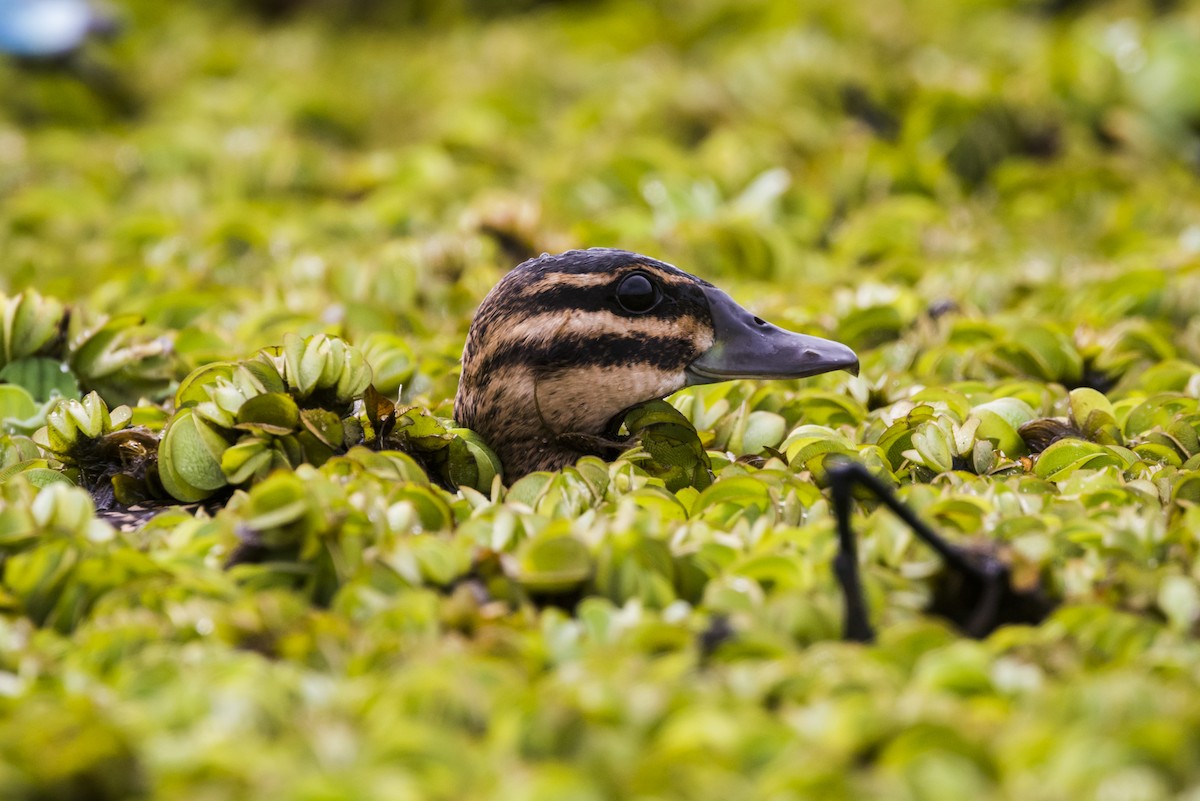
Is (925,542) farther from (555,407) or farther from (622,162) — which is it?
(622,162)

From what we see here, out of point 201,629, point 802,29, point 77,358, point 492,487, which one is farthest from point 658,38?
point 201,629

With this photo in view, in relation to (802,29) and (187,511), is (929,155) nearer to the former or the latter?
(802,29)

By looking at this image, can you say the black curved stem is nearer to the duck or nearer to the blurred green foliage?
the blurred green foliage

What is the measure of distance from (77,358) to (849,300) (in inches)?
98.8

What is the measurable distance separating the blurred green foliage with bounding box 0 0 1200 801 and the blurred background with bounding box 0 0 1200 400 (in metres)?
0.03

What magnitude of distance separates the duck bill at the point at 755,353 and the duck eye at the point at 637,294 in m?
0.18

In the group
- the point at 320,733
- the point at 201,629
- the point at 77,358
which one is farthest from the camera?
the point at 77,358

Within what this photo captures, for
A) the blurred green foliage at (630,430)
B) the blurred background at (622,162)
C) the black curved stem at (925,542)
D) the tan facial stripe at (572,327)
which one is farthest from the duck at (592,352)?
the black curved stem at (925,542)

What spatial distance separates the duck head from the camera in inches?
141

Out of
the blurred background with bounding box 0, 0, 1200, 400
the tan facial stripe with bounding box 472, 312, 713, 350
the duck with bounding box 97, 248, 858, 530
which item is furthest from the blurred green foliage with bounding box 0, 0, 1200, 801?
the tan facial stripe with bounding box 472, 312, 713, 350

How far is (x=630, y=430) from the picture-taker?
3.71 meters

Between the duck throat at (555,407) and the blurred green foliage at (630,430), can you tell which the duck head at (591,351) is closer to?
the duck throat at (555,407)

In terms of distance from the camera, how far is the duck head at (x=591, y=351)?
141 inches

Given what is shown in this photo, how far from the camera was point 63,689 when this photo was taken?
2510mm
